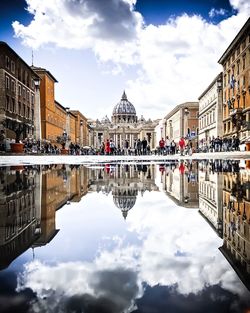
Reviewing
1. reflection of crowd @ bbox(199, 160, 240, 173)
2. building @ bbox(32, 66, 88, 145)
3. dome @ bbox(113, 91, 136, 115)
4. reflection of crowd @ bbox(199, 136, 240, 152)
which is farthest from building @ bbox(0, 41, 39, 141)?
dome @ bbox(113, 91, 136, 115)

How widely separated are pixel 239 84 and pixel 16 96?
26690mm

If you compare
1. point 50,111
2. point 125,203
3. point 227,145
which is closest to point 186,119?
point 50,111

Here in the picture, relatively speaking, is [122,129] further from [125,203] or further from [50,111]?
[125,203]

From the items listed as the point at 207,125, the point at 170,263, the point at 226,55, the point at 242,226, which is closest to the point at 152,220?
the point at 242,226

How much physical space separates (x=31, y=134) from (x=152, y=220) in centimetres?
5725

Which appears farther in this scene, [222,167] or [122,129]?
[122,129]

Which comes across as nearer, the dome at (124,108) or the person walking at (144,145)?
the person walking at (144,145)

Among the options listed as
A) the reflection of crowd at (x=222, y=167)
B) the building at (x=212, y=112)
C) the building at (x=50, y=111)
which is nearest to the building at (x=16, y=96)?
the building at (x=50, y=111)

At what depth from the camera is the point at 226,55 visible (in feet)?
176

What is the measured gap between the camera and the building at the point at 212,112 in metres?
60.2

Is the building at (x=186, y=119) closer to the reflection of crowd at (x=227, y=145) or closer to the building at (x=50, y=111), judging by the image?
the building at (x=50, y=111)

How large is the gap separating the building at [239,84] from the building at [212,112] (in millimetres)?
5900

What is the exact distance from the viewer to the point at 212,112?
66875 mm

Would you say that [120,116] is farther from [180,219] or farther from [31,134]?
[180,219]
